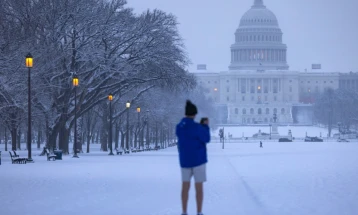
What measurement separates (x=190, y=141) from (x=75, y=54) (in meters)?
36.7

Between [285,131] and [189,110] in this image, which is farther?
[285,131]

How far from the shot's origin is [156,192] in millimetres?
21328

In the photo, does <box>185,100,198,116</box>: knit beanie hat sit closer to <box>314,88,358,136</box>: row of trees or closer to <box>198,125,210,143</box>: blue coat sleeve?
<box>198,125,210,143</box>: blue coat sleeve

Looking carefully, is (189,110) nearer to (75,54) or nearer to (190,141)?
(190,141)

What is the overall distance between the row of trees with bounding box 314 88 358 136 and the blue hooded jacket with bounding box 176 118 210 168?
13478 centimetres

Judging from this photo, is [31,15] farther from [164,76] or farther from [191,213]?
[191,213]

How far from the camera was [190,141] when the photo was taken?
15.1 meters

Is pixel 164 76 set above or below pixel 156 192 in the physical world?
above

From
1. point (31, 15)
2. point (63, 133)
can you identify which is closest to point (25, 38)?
point (31, 15)

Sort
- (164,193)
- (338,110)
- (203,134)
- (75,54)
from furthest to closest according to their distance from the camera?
(338,110) → (75,54) → (164,193) → (203,134)

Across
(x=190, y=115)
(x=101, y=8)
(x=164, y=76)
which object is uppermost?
(x=101, y=8)

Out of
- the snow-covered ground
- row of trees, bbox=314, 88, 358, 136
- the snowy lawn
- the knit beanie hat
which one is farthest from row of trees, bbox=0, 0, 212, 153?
the snowy lawn

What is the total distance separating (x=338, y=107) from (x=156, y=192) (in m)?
150

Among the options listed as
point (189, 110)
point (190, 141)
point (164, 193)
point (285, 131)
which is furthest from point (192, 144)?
point (285, 131)
